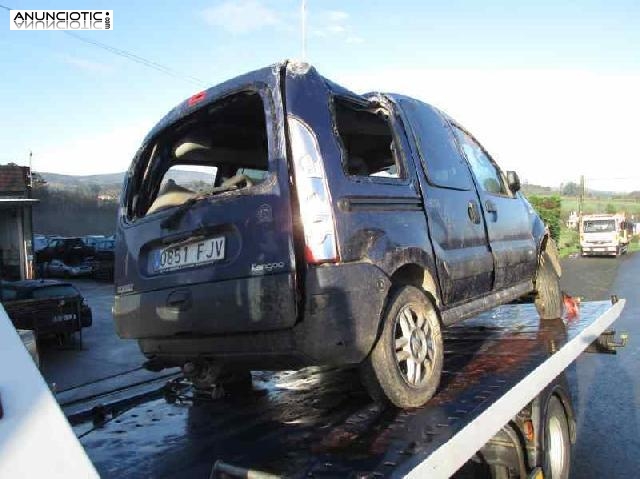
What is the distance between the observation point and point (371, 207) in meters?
2.82

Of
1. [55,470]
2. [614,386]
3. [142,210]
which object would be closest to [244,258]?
[142,210]

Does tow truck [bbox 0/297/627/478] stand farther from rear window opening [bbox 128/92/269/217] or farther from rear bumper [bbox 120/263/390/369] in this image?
rear window opening [bbox 128/92/269/217]

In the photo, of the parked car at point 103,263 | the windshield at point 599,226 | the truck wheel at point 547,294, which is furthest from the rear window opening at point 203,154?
the windshield at point 599,226

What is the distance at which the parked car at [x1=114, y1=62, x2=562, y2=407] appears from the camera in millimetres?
2535

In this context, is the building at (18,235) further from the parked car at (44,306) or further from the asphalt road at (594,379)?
the parked car at (44,306)

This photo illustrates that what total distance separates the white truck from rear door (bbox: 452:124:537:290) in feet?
98.0

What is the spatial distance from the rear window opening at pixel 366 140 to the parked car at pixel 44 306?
965 cm

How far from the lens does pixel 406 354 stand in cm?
289

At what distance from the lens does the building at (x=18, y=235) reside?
19269 mm

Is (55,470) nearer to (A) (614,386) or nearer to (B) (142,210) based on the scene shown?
(B) (142,210)

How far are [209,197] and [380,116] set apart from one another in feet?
3.83

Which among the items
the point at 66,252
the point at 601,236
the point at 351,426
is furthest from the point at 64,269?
the point at 601,236

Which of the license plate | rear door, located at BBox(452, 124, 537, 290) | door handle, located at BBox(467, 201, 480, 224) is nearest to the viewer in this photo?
the license plate

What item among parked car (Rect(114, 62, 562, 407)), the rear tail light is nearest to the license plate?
parked car (Rect(114, 62, 562, 407))
